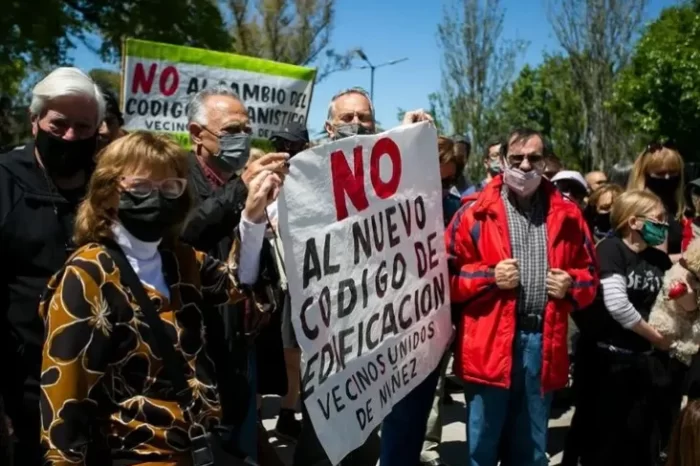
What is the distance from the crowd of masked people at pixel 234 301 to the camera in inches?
82.3

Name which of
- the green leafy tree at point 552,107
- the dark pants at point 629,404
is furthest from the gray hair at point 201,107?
the green leafy tree at point 552,107

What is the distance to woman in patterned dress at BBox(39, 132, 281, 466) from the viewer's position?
2021 mm

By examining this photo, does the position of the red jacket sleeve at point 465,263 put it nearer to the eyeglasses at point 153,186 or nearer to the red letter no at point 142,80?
the eyeglasses at point 153,186

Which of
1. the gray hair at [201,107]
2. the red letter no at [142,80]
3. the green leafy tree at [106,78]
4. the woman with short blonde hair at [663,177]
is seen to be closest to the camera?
the gray hair at [201,107]

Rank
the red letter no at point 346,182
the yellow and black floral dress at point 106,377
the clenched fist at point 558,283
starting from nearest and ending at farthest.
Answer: the yellow and black floral dress at point 106,377 < the red letter no at point 346,182 < the clenched fist at point 558,283

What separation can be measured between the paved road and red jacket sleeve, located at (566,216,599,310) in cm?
177

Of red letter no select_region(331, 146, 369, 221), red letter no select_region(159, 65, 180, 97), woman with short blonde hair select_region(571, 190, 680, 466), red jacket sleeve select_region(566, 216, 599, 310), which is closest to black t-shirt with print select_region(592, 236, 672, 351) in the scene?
woman with short blonde hair select_region(571, 190, 680, 466)

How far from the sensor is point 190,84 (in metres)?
6.07

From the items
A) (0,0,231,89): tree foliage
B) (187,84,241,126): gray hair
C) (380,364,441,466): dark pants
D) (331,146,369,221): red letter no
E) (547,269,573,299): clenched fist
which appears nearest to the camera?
(331,146,369,221): red letter no

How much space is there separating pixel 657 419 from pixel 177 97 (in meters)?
4.00

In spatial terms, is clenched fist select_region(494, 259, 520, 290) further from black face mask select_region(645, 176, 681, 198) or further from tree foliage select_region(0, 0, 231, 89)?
tree foliage select_region(0, 0, 231, 89)

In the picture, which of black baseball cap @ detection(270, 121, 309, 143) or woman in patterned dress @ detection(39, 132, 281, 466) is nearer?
woman in patterned dress @ detection(39, 132, 281, 466)

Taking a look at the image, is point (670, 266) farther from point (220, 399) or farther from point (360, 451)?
point (220, 399)

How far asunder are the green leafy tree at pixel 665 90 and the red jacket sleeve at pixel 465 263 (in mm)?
22877
